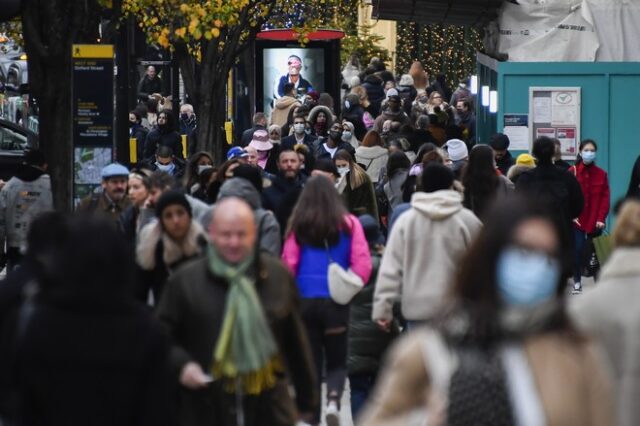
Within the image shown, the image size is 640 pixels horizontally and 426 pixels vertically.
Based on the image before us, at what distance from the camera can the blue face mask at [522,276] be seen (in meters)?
4.17

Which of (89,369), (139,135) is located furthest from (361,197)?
(139,135)

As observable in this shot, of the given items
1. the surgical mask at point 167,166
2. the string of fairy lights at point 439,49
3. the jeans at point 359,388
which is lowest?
the jeans at point 359,388

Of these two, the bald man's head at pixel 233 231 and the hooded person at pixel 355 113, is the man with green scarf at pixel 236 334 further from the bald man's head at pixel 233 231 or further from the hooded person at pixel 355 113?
the hooded person at pixel 355 113

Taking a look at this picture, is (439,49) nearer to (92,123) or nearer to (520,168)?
(520,168)

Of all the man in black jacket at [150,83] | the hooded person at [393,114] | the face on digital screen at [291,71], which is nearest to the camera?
the hooded person at [393,114]

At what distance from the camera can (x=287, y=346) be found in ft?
22.2

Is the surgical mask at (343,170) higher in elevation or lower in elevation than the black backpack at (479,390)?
lower

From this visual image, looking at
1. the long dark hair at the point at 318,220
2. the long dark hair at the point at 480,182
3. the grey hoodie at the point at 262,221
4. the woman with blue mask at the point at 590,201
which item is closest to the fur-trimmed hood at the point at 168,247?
the grey hoodie at the point at 262,221

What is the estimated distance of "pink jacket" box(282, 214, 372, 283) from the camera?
32.3ft

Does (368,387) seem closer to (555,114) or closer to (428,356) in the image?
(428,356)

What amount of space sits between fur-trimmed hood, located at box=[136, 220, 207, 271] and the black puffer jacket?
195 centimetres

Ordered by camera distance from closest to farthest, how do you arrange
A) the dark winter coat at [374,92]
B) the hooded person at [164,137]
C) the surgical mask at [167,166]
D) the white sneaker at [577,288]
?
the white sneaker at [577,288] → the surgical mask at [167,166] → the hooded person at [164,137] → the dark winter coat at [374,92]

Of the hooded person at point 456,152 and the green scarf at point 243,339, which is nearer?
the green scarf at point 243,339

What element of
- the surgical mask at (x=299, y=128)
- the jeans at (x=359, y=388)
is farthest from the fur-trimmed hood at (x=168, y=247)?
the surgical mask at (x=299, y=128)
